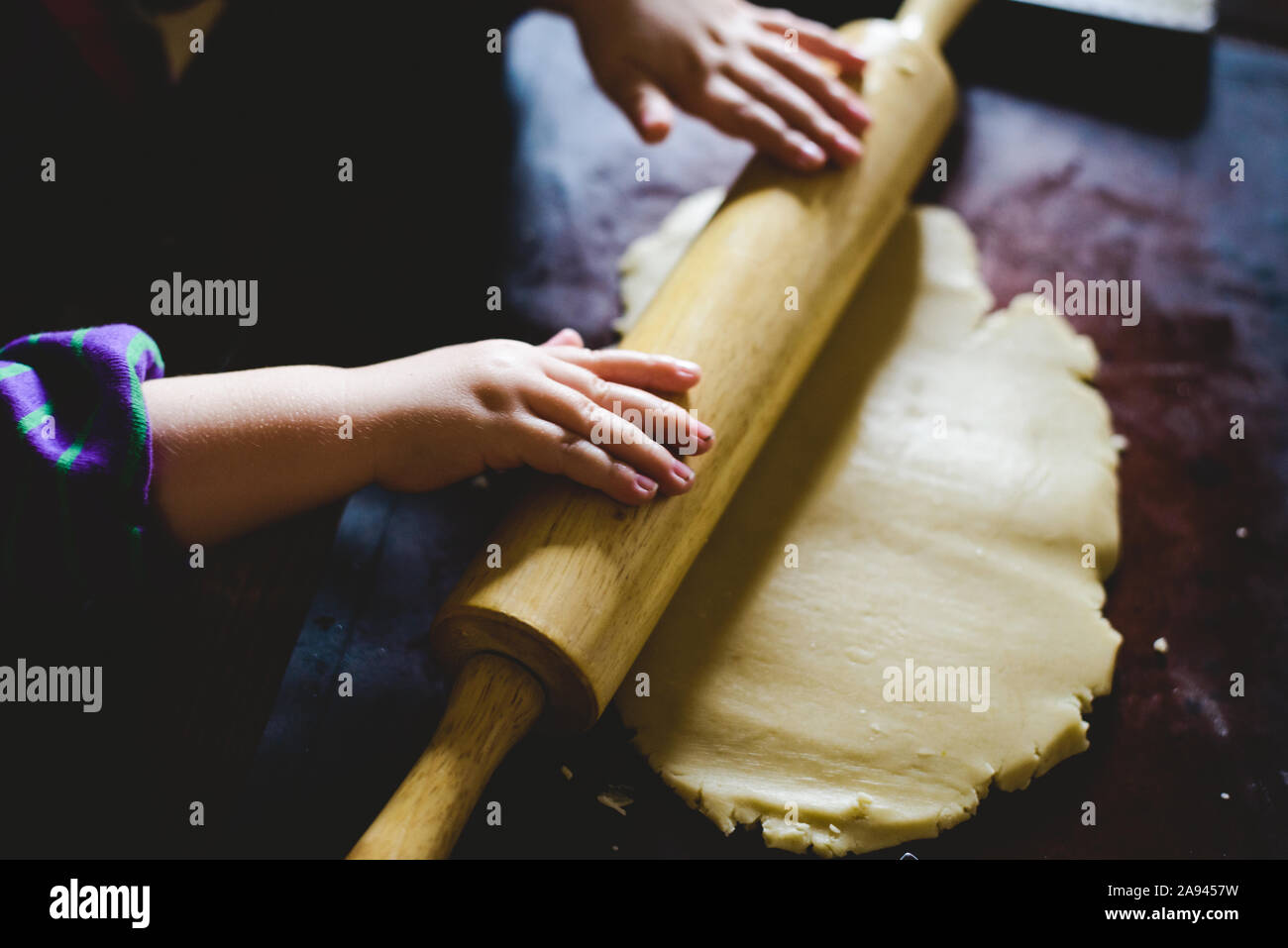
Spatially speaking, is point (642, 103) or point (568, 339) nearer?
point (568, 339)

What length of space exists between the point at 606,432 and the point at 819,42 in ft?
2.53

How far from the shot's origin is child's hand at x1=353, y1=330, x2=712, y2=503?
0.97m

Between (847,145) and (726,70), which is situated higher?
(726,70)

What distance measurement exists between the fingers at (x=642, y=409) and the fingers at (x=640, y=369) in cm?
2

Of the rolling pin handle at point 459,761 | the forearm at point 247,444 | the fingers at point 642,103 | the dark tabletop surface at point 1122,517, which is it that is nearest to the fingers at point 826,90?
the fingers at point 642,103

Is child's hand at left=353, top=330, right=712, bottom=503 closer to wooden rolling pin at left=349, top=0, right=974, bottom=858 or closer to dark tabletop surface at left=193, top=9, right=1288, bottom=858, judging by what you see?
wooden rolling pin at left=349, top=0, right=974, bottom=858

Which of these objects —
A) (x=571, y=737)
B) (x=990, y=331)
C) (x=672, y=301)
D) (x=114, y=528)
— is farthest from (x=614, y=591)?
(x=990, y=331)

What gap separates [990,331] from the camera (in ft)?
4.59

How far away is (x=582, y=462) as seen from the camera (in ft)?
3.16

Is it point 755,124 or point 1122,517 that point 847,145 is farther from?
point 1122,517

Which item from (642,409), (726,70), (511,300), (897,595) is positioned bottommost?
(897,595)

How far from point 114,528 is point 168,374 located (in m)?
0.40

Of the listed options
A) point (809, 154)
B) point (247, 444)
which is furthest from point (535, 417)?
point (809, 154)

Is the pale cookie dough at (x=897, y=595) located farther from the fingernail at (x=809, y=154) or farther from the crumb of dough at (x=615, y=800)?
the fingernail at (x=809, y=154)
